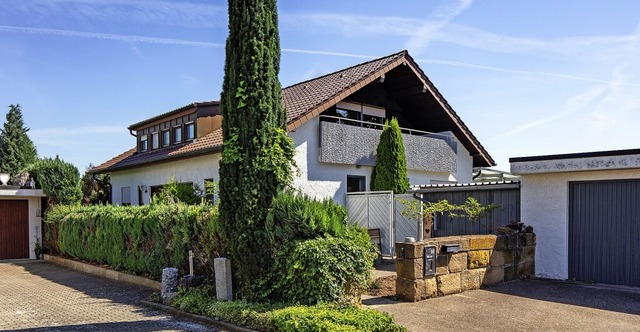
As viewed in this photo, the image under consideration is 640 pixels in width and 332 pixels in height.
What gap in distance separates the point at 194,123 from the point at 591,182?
518 inches

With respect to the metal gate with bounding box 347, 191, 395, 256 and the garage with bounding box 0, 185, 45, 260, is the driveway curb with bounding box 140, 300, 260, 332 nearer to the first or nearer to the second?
the metal gate with bounding box 347, 191, 395, 256

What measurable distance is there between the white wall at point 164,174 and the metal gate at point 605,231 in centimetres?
914

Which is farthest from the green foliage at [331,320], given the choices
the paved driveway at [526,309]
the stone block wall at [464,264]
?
the stone block wall at [464,264]

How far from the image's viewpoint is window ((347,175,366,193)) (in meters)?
16.8

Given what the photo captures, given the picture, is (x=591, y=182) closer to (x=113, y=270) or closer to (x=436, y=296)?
(x=436, y=296)

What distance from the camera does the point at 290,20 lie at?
384 inches

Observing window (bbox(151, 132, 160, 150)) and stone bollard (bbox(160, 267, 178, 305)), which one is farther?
window (bbox(151, 132, 160, 150))

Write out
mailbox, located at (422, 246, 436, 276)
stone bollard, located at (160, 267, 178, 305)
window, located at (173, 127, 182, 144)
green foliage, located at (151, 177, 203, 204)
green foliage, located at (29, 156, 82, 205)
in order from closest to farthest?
1. mailbox, located at (422, 246, 436, 276)
2. stone bollard, located at (160, 267, 178, 305)
3. green foliage, located at (151, 177, 203, 204)
4. green foliage, located at (29, 156, 82, 205)
5. window, located at (173, 127, 182, 144)

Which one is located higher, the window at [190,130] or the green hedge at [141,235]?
the window at [190,130]

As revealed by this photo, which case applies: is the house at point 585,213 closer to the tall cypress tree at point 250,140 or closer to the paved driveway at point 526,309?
the paved driveway at point 526,309

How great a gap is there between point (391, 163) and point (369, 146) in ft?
3.40

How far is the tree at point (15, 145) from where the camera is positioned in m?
43.1

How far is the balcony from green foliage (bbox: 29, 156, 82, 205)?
9.88 metres

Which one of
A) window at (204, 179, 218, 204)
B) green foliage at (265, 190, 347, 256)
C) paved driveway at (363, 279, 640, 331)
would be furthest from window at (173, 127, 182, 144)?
paved driveway at (363, 279, 640, 331)
